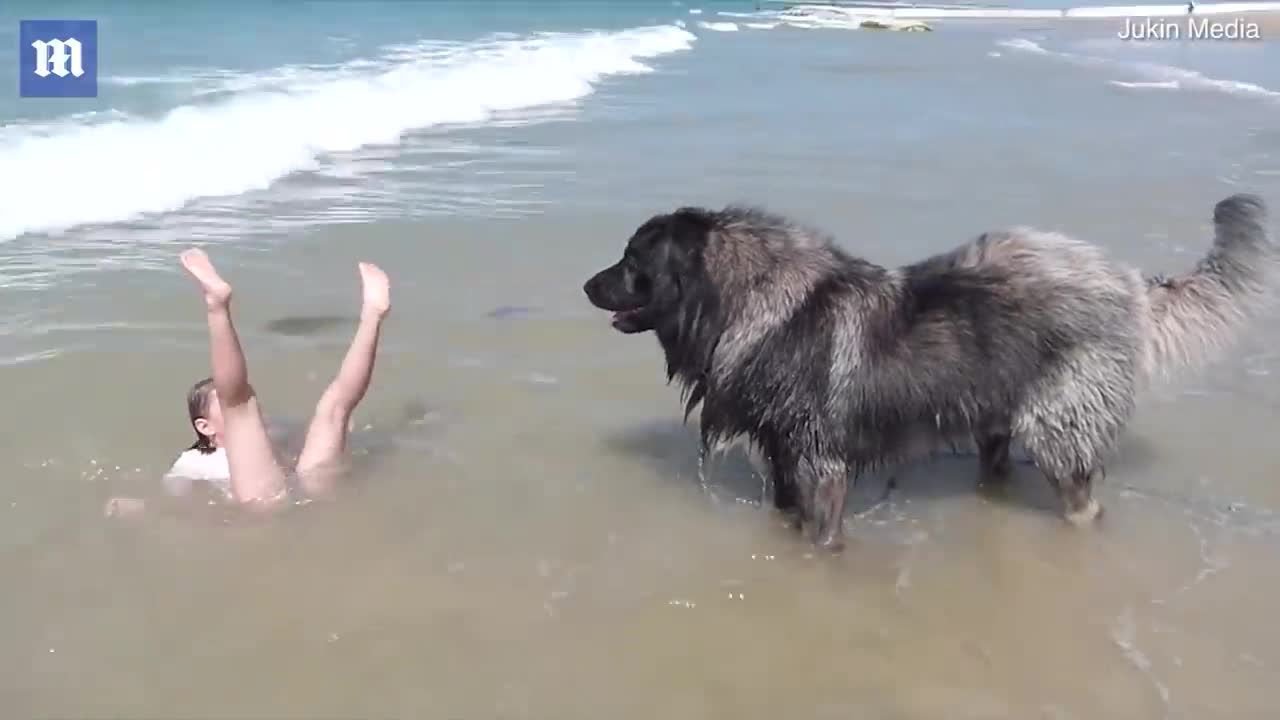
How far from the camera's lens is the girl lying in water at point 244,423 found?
4598 millimetres

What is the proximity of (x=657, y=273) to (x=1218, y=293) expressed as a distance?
2.40 metres

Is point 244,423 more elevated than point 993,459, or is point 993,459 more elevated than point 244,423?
point 244,423

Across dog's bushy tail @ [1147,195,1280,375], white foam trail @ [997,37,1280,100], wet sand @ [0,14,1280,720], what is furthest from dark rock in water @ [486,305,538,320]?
white foam trail @ [997,37,1280,100]

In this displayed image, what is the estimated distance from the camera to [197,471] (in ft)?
16.1

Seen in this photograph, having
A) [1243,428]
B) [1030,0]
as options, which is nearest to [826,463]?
[1243,428]

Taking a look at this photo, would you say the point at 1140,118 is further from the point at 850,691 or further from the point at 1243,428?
the point at 850,691

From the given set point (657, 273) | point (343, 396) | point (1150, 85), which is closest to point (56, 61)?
point (343, 396)

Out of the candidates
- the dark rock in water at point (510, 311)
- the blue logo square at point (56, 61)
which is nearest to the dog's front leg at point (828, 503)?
the dark rock in water at point (510, 311)

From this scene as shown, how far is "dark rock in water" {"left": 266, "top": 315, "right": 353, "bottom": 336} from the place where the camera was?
6625mm

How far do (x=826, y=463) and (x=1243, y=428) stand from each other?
93.1 inches

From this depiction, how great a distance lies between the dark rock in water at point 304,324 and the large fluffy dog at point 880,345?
252 centimetres

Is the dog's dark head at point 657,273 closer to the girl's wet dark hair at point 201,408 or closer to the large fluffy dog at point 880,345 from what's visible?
the large fluffy dog at point 880,345

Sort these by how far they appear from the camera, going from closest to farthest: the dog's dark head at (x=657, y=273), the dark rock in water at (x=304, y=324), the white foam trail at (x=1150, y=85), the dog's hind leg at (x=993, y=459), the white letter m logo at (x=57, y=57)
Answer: the dog's dark head at (x=657, y=273), the dog's hind leg at (x=993, y=459), the dark rock in water at (x=304, y=324), the white letter m logo at (x=57, y=57), the white foam trail at (x=1150, y=85)

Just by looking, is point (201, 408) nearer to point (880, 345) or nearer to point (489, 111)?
point (880, 345)
